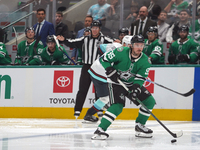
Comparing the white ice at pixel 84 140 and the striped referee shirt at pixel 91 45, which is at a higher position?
the striped referee shirt at pixel 91 45

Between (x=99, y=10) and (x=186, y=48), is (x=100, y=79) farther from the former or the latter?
(x=99, y=10)

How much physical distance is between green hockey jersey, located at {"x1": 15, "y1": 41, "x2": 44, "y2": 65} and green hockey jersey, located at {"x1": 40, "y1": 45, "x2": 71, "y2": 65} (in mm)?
103

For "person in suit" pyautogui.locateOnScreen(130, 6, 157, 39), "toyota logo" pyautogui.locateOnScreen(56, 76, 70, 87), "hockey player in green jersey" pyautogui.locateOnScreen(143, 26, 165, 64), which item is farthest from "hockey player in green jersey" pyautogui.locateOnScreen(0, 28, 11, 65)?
"hockey player in green jersey" pyautogui.locateOnScreen(143, 26, 165, 64)

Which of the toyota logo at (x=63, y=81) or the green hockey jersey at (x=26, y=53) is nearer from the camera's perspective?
the toyota logo at (x=63, y=81)

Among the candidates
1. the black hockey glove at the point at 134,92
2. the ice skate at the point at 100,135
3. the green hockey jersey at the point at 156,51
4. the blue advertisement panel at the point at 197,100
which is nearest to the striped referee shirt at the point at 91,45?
the green hockey jersey at the point at 156,51

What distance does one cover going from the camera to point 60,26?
6.71 metres

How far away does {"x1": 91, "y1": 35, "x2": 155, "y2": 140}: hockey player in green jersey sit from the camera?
11.8 ft

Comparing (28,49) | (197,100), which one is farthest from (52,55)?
(197,100)

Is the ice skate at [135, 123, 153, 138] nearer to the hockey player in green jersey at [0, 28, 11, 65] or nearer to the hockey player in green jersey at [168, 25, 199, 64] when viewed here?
the hockey player in green jersey at [168, 25, 199, 64]

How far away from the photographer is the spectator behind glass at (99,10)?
21.4ft

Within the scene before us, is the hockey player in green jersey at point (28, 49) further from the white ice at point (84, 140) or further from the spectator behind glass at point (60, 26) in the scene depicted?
the white ice at point (84, 140)

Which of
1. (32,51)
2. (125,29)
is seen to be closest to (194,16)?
(125,29)

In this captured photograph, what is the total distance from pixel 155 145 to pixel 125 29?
3.10 m

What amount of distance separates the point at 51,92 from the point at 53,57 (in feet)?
2.11
